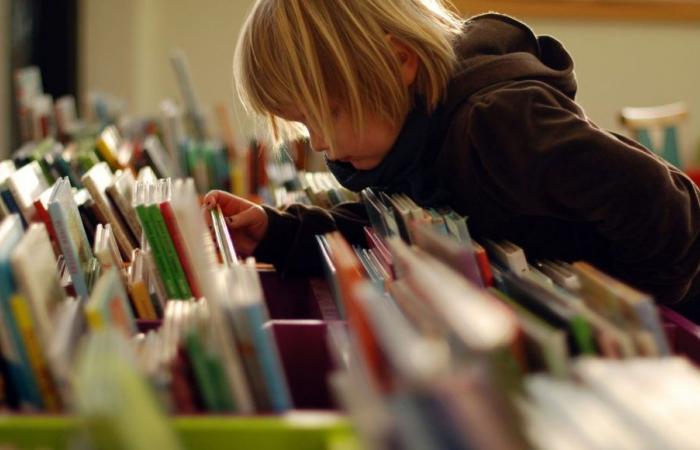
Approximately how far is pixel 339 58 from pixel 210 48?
127 inches

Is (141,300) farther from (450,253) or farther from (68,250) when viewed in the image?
(450,253)

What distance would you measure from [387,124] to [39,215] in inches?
19.0

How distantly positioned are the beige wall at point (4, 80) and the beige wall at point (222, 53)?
1.89ft

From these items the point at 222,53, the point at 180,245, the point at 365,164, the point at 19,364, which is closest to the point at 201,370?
the point at 19,364

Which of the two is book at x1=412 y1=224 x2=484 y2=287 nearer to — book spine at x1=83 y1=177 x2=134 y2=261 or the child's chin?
the child's chin

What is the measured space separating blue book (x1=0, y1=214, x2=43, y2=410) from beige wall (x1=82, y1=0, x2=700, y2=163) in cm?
323

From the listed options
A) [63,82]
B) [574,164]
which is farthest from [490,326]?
[63,82]

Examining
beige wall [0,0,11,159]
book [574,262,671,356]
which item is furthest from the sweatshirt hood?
beige wall [0,0,11,159]

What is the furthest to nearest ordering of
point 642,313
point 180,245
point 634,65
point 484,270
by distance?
1. point 634,65
2. point 180,245
3. point 484,270
4. point 642,313

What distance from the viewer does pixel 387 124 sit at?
1205mm

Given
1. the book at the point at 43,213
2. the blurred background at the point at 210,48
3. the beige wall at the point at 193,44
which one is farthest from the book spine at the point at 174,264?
the beige wall at the point at 193,44

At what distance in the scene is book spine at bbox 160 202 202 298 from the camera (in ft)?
3.17

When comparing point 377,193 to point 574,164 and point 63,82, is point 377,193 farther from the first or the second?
point 63,82

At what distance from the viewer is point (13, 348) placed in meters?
0.73
